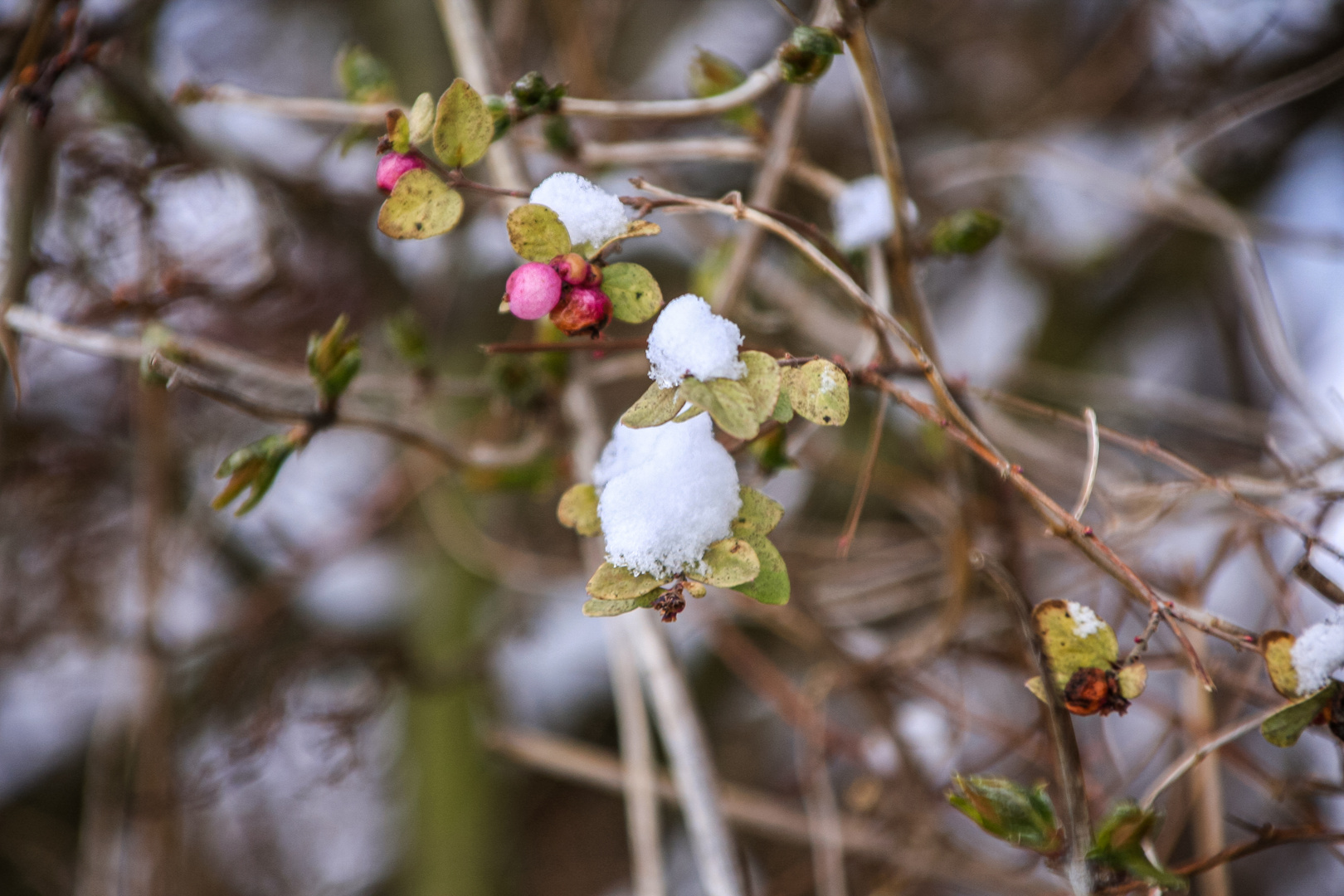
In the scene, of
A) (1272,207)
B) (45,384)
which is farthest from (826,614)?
(1272,207)

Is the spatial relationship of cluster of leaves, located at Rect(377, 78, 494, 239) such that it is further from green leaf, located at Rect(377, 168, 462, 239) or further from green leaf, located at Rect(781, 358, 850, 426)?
green leaf, located at Rect(781, 358, 850, 426)

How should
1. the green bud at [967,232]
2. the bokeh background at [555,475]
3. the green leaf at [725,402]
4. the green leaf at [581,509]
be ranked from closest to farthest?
the green leaf at [725,402]
the green leaf at [581,509]
the green bud at [967,232]
the bokeh background at [555,475]

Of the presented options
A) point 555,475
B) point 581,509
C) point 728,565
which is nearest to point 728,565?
point 728,565

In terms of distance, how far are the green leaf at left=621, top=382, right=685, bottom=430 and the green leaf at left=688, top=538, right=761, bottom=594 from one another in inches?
2.5

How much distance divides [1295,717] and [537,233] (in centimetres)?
41

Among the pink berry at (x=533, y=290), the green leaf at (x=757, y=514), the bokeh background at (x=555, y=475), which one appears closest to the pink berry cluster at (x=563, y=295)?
the pink berry at (x=533, y=290)

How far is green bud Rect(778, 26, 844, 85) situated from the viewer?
43 centimetres

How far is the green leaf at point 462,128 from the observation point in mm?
374

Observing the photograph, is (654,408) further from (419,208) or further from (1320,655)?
(1320,655)

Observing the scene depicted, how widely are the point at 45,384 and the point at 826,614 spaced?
4.19 feet

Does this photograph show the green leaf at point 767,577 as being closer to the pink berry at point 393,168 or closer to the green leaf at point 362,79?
the pink berry at point 393,168

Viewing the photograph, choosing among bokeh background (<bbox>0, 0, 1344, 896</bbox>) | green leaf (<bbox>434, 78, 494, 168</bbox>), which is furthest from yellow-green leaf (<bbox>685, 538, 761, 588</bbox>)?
bokeh background (<bbox>0, 0, 1344, 896</bbox>)

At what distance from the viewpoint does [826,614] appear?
964 millimetres

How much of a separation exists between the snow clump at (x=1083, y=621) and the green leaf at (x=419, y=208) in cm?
34
